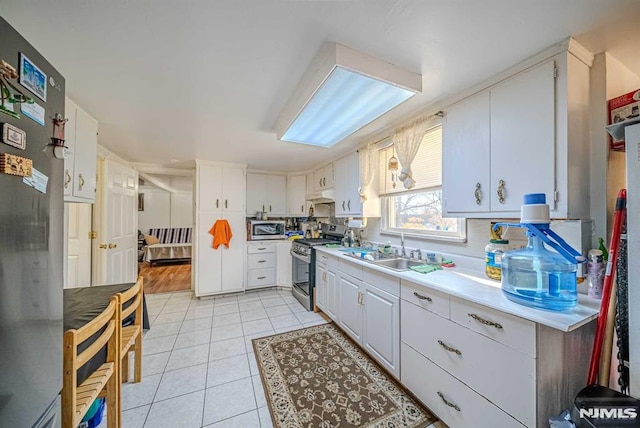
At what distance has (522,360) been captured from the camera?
3.41ft

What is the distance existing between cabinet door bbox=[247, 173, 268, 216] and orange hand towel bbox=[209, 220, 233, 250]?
0.62m

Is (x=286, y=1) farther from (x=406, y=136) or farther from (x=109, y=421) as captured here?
(x=109, y=421)

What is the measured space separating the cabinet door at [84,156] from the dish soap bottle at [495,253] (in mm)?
3165

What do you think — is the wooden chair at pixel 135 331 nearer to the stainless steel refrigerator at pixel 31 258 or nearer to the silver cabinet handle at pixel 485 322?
the stainless steel refrigerator at pixel 31 258

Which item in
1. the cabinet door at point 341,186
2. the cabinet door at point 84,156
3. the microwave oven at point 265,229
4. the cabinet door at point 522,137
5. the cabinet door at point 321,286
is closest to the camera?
the cabinet door at point 522,137

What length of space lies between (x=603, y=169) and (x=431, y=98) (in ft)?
3.54

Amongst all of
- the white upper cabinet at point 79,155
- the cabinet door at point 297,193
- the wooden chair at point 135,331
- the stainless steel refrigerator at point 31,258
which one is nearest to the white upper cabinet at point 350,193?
the cabinet door at point 297,193

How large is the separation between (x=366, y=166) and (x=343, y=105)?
114cm

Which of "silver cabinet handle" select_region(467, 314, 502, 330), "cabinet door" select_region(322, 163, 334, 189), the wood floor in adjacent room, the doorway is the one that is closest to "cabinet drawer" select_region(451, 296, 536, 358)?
"silver cabinet handle" select_region(467, 314, 502, 330)

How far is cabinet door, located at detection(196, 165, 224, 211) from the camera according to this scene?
3.69m

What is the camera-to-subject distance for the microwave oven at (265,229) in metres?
4.11

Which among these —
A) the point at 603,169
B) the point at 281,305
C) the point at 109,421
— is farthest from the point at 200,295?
the point at 603,169

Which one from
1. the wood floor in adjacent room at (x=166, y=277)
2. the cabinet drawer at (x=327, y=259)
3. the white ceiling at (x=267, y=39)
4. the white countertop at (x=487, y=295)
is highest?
the white ceiling at (x=267, y=39)

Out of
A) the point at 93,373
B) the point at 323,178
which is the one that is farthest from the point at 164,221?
the point at 93,373
